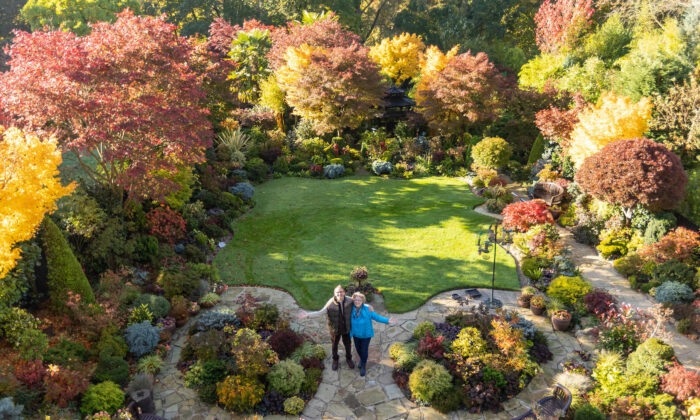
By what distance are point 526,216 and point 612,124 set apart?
399cm

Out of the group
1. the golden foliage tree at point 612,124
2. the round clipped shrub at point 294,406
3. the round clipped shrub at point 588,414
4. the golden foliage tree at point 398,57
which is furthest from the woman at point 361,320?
the golden foliage tree at point 398,57

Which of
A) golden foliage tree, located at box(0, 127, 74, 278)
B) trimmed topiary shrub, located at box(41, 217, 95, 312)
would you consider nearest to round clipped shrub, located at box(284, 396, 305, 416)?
trimmed topiary shrub, located at box(41, 217, 95, 312)

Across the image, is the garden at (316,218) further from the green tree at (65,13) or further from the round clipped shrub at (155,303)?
the green tree at (65,13)

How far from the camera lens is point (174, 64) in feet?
44.9

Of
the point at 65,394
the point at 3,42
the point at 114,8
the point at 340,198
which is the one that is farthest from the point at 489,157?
the point at 3,42

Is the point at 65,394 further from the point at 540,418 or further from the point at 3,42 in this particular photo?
the point at 3,42

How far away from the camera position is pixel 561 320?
11.1 m

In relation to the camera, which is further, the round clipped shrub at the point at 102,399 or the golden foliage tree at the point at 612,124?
the golden foliage tree at the point at 612,124

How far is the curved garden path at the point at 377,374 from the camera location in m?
9.07

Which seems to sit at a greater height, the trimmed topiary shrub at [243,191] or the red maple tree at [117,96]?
the red maple tree at [117,96]

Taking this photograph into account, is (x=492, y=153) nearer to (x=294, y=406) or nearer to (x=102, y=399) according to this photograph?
(x=294, y=406)

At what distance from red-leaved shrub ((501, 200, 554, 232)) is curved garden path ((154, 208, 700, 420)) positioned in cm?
296

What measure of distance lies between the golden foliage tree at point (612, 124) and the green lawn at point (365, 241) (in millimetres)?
4372

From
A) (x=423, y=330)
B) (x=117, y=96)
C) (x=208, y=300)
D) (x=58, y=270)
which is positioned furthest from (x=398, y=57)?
(x=58, y=270)
